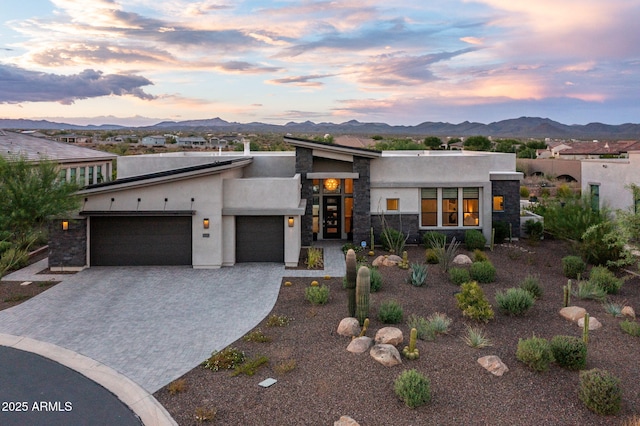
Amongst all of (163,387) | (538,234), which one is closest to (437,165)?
(538,234)

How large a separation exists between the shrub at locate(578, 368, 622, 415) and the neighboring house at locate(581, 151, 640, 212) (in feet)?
53.3

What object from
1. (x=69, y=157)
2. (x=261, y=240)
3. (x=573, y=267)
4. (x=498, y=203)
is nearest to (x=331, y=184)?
(x=261, y=240)

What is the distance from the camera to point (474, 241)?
2112 centimetres

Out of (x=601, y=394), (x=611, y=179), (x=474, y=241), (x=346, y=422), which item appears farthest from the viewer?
(x=611, y=179)

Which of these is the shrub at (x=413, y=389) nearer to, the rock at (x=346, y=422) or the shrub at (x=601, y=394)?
the rock at (x=346, y=422)

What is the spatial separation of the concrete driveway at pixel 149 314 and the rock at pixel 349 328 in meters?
2.41

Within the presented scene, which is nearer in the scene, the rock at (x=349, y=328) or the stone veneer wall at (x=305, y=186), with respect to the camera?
the rock at (x=349, y=328)

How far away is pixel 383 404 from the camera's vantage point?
779 centimetres

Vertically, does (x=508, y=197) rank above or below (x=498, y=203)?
above

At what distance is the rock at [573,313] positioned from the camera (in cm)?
1185

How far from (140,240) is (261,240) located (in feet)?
15.9

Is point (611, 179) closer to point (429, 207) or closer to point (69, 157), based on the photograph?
point (429, 207)

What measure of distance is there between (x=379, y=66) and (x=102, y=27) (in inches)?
1312


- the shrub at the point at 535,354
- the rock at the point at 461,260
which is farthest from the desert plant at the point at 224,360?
the rock at the point at 461,260
